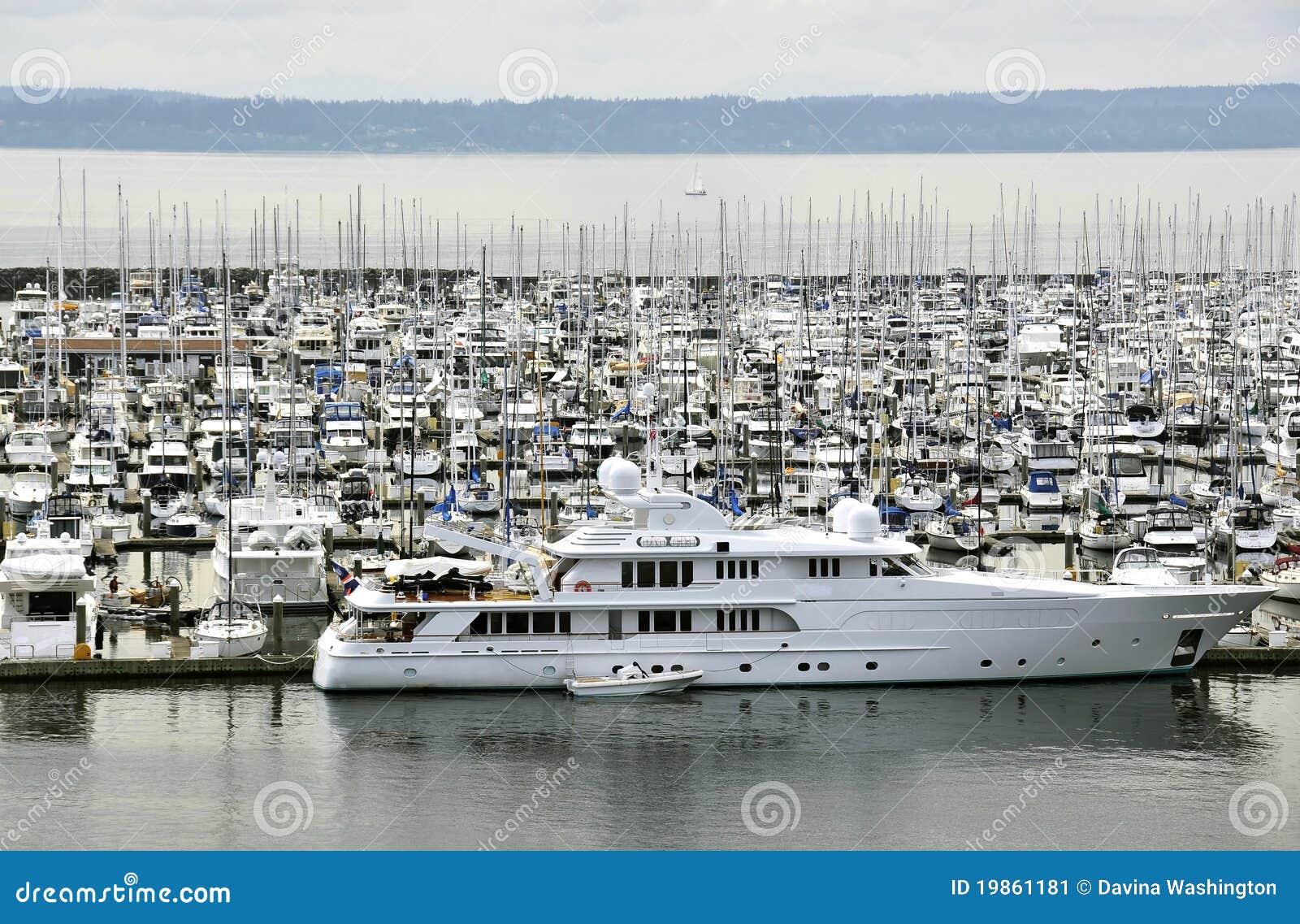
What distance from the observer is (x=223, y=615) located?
41219 mm

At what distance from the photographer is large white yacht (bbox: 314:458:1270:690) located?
1506 inches

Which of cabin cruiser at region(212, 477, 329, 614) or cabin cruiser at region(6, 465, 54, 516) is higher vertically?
cabin cruiser at region(6, 465, 54, 516)

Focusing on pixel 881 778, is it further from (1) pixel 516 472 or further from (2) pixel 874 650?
(1) pixel 516 472

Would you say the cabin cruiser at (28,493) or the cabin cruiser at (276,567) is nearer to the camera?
the cabin cruiser at (276,567)

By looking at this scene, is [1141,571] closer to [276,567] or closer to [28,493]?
[276,567]

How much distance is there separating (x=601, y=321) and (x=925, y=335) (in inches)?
619

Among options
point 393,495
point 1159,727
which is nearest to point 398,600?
point 1159,727

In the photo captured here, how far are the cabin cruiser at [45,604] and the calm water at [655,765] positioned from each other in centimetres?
136

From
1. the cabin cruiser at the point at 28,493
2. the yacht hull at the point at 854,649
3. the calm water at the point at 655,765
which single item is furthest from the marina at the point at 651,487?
the calm water at the point at 655,765

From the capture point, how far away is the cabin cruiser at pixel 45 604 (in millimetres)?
39375

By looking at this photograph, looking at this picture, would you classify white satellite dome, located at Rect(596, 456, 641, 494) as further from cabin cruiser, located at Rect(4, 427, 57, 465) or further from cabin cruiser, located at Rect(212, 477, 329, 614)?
cabin cruiser, located at Rect(4, 427, 57, 465)

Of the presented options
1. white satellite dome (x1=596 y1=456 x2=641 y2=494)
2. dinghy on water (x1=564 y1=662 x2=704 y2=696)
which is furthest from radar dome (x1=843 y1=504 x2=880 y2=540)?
white satellite dome (x1=596 y1=456 x2=641 y2=494)

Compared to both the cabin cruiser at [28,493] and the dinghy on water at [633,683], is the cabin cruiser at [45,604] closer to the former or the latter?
the dinghy on water at [633,683]

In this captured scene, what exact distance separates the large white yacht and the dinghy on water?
0.19 m
